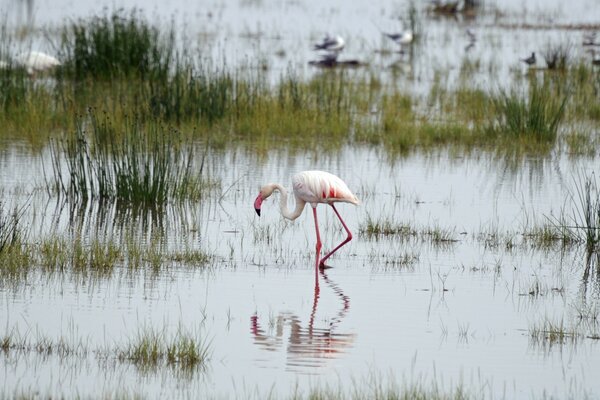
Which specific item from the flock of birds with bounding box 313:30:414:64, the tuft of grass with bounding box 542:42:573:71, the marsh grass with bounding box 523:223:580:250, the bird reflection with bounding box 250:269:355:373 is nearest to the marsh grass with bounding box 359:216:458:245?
the marsh grass with bounding box 523:223:580:250

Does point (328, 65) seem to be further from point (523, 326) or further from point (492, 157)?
point (523, 326)

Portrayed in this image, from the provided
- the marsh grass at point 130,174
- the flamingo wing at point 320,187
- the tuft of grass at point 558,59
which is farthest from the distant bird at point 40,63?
the flamingo wing at point 320,187

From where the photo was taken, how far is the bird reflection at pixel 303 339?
7316 mm

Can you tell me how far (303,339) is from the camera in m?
7.73

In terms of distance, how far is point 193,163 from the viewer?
46.9ft

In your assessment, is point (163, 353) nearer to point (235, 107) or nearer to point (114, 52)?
point (235, 107)

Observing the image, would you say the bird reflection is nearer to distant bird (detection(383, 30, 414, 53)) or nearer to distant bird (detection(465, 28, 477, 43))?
distant bird (detection(383, 30, 414, 53))

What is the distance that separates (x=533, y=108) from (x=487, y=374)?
9617 millimetres

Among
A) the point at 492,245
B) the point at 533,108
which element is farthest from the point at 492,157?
the point at 492,245

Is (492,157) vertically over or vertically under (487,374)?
over

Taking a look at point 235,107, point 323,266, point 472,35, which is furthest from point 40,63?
point 472,35

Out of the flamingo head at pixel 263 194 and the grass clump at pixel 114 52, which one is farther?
the grass clump at pixel 114 52

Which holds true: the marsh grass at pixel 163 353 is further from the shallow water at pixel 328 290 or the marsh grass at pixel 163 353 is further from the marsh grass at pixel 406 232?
the marsh grass at pixel 406 232

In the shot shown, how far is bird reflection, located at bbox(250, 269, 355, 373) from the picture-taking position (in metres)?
7.32
